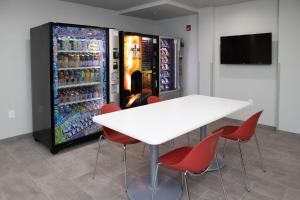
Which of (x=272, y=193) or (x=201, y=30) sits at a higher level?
(x=201, y=30)

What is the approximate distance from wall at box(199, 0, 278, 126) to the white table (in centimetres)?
197

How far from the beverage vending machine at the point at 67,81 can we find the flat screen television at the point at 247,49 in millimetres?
2509

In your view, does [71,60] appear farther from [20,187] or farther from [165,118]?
[165,118]

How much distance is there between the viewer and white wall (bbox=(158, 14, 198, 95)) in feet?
18.6

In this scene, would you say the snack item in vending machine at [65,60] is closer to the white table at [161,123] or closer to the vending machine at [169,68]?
the white table at [161,123]

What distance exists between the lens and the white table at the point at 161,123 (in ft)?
6.25

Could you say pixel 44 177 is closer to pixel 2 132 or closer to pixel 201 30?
pixel 2 132

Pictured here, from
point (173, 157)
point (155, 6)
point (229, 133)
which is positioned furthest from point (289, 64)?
point (173, 157)

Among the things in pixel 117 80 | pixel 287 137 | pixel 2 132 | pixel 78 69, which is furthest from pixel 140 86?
pixel 287 137

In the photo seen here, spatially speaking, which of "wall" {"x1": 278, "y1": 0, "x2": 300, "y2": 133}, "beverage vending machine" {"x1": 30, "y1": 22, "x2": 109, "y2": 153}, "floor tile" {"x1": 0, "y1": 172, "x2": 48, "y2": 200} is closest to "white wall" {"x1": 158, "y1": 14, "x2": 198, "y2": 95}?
"wall" {"x1": 278, "y1": 0, "x2": 300, "y2": 133}

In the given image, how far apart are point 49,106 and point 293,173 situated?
332cm

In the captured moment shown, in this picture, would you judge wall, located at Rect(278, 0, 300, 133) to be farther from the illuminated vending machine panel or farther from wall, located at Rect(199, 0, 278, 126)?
the illuminated vending machine panel

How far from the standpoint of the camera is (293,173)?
115 inches

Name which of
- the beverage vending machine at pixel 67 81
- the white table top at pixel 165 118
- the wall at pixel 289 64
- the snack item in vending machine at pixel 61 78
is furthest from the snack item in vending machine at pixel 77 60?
the wall at pixel 289 64
